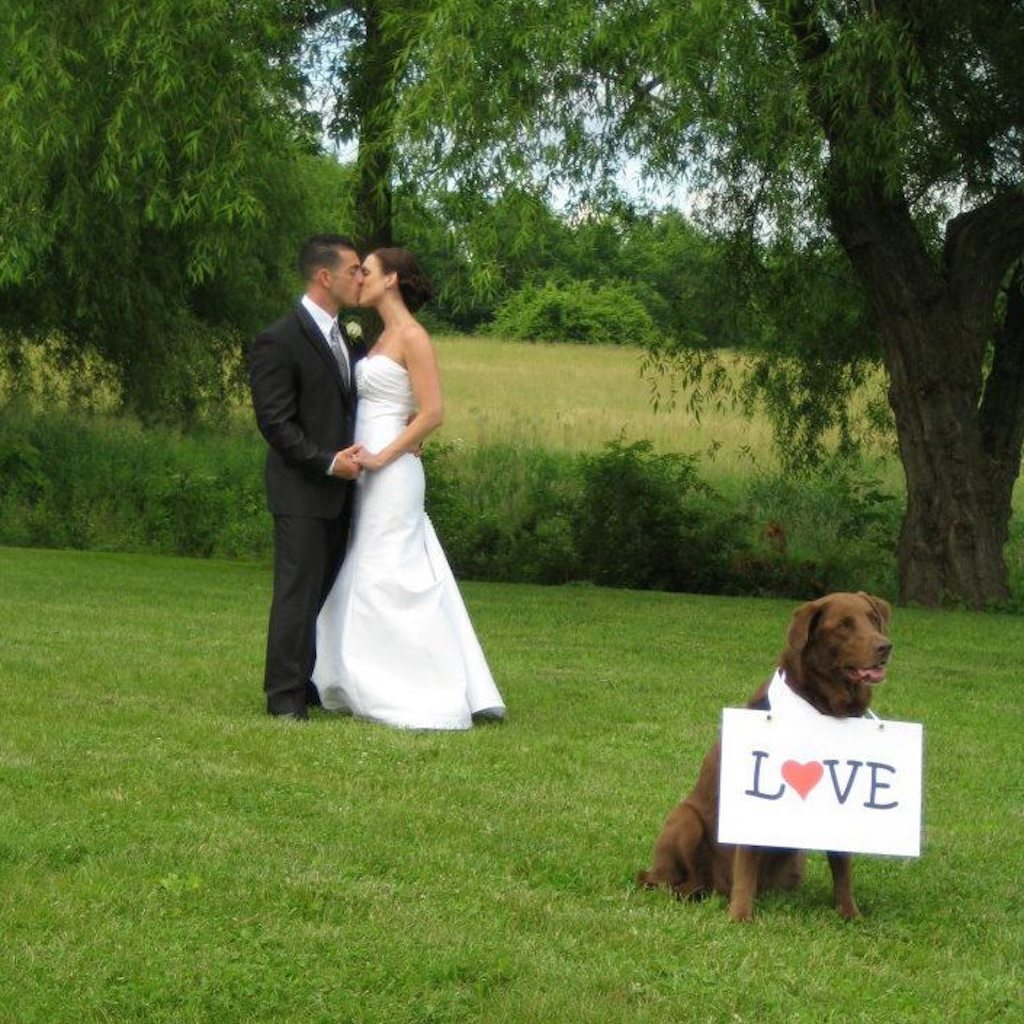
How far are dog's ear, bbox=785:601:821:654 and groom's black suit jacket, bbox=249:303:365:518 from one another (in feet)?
13.3

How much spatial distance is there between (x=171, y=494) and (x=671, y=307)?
7.47m

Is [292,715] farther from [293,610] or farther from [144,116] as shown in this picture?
[144,116]

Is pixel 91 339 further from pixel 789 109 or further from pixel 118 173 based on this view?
pixel 789 109

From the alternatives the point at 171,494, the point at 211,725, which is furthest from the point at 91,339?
the point at 211,725

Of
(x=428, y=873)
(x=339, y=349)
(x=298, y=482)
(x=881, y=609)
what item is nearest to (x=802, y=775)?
(x=881, y=609)

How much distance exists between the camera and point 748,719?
598 cm

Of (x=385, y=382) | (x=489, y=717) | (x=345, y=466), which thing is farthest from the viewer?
(x=489, y=717)

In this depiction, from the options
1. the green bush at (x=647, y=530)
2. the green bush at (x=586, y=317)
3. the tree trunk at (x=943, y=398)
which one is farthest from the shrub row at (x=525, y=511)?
the green bush at (x=586, y=317)

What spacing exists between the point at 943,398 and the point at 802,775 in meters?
13.6

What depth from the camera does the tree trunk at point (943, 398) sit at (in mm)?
18672

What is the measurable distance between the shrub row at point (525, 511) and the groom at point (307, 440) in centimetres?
1287

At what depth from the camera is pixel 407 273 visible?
386 inches

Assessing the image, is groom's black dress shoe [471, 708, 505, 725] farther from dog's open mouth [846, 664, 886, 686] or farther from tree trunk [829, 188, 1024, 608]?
tree trunk [829, 188, 1024, 608]

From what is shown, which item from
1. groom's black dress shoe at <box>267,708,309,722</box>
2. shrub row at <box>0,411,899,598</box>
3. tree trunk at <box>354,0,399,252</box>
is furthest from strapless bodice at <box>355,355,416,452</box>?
shrub row at <box>0,411,899,598</box>
